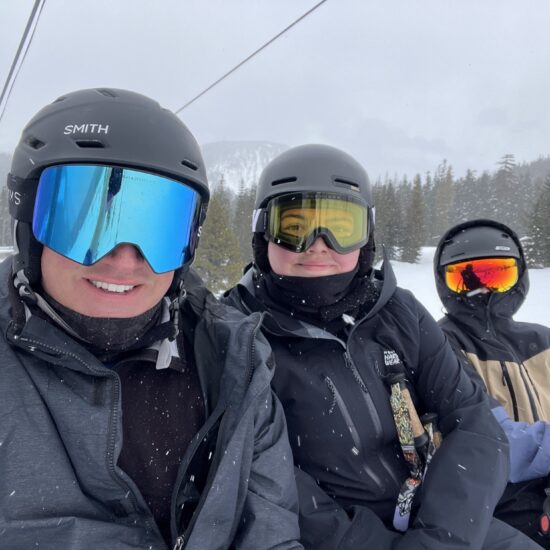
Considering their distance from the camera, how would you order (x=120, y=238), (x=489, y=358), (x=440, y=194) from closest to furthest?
(x=120, y=238), (x=489, y=358), (x=440, y=194)

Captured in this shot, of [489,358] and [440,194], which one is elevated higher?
[440,194]

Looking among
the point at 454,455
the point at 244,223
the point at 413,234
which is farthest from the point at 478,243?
the point at 244,223

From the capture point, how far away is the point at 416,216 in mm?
41594

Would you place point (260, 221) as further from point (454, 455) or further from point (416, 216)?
point (416, 216)

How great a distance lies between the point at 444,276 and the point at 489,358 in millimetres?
812

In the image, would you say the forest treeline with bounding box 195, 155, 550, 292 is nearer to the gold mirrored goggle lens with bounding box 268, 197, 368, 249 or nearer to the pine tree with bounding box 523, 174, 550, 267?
the pine tree with bounding box 523, 174, 550, 267

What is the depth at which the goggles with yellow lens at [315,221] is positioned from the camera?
234cm

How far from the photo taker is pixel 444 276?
3.48 metres

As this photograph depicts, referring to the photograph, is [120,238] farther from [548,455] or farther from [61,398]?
[548,455]

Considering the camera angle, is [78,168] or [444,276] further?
[444,276]

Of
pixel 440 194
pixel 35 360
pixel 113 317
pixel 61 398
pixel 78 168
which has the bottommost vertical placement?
pixel 61 398

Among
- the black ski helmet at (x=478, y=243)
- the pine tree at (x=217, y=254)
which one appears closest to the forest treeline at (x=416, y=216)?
the pine tree at (x=217, y=254)

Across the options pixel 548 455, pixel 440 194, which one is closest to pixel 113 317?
pixel 548 455

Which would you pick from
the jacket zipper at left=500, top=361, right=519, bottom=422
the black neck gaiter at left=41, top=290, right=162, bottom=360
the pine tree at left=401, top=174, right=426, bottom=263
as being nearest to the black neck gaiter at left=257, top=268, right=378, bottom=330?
the black neck gaiter at left=41, top=290, right=162, bottom=360
